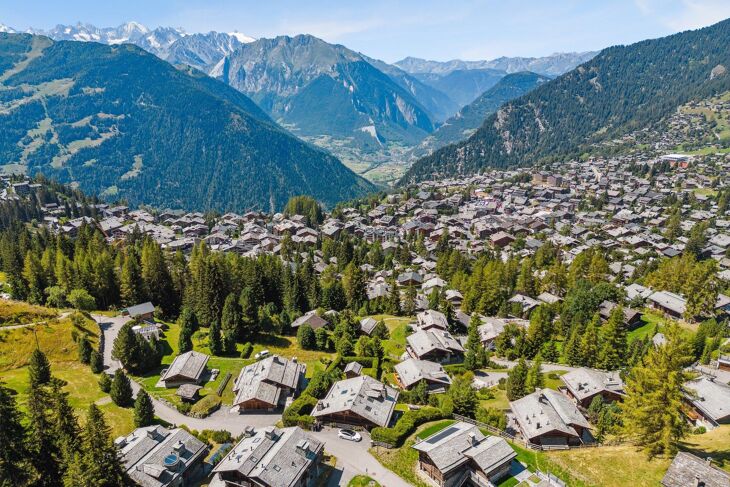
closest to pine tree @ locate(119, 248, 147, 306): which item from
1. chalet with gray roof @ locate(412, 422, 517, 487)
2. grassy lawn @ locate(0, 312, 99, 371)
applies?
grassy lawn @ locate(0, 312, 99, 371)

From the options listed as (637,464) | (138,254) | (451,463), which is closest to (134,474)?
(451,463)

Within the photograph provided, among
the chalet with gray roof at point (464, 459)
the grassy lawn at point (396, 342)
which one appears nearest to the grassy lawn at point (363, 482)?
the chalet with gray roof at point (464, 459)

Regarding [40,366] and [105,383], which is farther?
[105,383]

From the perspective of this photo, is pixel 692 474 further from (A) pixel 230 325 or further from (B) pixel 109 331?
(B) pixel 109 331

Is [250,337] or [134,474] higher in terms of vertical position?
[134,474]

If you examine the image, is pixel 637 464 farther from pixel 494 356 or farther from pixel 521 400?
pixel 494 356

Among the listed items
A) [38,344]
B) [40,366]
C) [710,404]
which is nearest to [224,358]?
[40,366]
